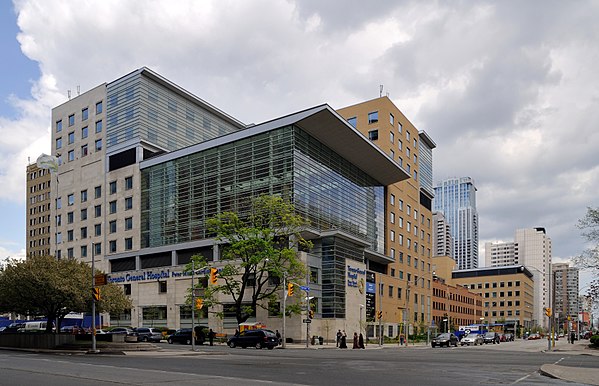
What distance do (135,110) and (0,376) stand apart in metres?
67.2

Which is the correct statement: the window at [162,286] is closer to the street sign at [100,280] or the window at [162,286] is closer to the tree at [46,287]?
the tree at [46,287]

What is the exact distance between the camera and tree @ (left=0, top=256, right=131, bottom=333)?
3894 centimetres

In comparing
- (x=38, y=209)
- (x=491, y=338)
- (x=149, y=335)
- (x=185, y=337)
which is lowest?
(x=491, y=338)

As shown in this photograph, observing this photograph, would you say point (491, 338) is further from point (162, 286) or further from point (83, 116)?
point (83, 116)

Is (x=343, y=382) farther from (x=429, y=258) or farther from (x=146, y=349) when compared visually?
(x=429, y=258)

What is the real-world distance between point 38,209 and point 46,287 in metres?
127

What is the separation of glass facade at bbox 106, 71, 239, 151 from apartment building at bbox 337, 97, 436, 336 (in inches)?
1000

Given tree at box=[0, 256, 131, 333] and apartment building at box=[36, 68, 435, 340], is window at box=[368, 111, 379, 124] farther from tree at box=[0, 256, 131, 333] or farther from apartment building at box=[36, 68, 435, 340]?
tree at box=[0, 256, 131, 333]

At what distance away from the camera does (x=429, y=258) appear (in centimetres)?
11481

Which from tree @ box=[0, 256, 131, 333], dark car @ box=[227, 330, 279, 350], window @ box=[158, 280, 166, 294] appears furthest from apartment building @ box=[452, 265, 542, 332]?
tree @ box=[0, 256, 131, 333]

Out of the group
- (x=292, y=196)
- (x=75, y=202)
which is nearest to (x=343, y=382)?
(x=292, y=196)

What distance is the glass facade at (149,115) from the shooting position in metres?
82.6

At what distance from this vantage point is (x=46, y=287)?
3888 centimetres

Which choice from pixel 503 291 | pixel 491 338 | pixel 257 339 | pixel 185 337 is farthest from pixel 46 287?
pixel 503 291
